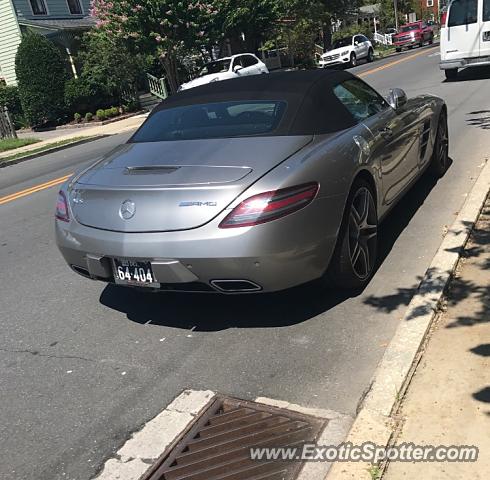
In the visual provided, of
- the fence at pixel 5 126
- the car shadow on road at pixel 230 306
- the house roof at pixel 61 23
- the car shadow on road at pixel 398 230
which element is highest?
the house roof at pixel 61 23

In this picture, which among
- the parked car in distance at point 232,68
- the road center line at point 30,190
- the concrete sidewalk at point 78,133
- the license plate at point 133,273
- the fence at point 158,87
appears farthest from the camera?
the fence at point 158,87

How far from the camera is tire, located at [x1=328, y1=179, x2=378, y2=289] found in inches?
150

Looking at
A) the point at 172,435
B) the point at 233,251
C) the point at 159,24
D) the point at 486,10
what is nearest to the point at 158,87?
the point at 159,24

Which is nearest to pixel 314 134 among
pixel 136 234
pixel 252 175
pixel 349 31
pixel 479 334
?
pixel 252 175

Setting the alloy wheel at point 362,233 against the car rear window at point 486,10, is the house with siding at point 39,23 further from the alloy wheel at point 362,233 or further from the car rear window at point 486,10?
the alloy wheel at point 362,233

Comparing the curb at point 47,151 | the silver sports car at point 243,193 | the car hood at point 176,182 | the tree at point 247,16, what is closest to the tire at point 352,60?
the tree at point 247,16

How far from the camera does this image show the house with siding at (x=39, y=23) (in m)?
26.2

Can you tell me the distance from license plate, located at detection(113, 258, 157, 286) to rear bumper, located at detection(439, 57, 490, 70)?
13936 mm

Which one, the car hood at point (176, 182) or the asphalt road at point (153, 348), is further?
the car hood at point (176, 182)

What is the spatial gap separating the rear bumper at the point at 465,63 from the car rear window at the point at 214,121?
12597 millimetres

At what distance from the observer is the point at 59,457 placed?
2.81 m

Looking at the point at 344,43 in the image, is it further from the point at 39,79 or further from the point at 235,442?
the point at 235,442

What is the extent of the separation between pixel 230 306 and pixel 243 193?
1.14 meters

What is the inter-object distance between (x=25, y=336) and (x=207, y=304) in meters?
1.32
